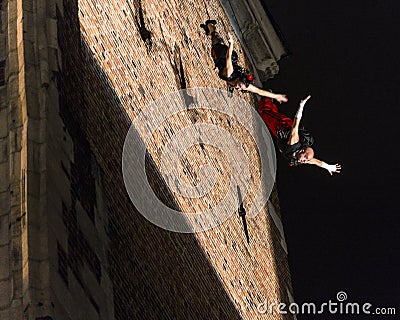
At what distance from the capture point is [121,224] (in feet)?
33.7

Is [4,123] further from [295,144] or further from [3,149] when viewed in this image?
[295,144]

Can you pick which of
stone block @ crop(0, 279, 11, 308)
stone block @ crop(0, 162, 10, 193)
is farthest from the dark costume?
stone block @ crop(0, 279, 11, 308)

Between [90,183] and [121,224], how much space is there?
97cm

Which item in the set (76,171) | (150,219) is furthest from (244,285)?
(76,171)

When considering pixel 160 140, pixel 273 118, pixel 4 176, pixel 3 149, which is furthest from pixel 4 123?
pixel 273 118

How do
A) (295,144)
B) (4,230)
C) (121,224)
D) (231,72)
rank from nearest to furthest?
(4,230)
(121,224)
(295,144)
(231,72)

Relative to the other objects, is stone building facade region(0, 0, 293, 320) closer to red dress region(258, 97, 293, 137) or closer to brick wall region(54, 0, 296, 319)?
brick wall region(54, 0, 296, 319)

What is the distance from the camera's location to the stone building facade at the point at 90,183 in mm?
7969

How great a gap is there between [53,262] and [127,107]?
13.6 ft

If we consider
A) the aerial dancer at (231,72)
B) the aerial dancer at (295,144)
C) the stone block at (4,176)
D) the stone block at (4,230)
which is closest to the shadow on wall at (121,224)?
the stone block at (4,176)

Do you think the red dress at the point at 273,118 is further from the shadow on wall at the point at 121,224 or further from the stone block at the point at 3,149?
the stone block at the point at 3,149

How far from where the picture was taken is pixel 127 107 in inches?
464

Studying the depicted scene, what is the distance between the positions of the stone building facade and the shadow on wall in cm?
2

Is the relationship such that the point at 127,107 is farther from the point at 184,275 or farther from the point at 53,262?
the point at 53,262
